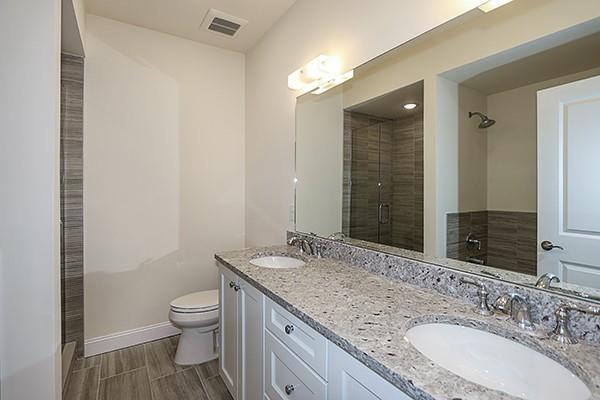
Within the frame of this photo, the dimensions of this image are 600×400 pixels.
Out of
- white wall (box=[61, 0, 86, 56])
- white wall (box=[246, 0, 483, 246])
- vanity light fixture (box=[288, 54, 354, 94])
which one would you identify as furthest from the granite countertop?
white wall (box=[61, 0, 86, 56])

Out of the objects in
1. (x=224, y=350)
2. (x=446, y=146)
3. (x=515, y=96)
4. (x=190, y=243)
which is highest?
(x=515, y=96)

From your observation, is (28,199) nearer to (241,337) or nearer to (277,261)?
(241,337)

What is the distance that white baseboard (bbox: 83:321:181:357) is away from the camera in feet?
7.86

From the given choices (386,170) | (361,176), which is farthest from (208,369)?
(386,170)

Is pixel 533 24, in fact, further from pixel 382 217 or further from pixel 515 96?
pixel 382 217

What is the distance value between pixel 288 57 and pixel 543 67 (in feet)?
5.66

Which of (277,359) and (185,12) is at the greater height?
(185,12)

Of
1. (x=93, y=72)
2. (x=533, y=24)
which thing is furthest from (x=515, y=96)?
(x=93, y=72)

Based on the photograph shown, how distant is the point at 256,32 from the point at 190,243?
6.27 ft

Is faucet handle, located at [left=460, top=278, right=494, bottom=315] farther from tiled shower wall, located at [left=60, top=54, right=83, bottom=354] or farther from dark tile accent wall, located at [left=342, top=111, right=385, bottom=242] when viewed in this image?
tiled shower wall, located at [left=60, top=54, right=83, bottom=354]

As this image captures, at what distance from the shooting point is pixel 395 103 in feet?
5.24

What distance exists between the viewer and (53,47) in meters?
1.22

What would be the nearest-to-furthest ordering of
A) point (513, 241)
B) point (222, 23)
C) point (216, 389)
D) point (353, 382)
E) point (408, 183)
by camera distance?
point (353, 382)
point (513, 241)
point (408, 183)
point (216, 389)
point (222, 23)

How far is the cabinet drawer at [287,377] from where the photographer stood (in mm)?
1051
